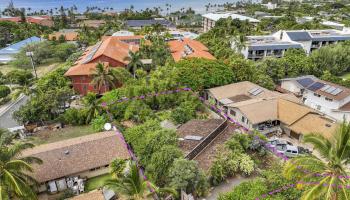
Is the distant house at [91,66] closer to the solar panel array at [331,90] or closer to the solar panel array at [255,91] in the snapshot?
the solar panel array at [255,91]

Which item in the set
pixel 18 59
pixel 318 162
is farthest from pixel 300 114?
pixel 18 59

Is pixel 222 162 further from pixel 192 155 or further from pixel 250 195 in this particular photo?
pixel 250 195

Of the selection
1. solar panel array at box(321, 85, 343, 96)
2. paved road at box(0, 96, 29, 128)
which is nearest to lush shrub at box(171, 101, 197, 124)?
solar panel array at box(321, 85, 343, 96)

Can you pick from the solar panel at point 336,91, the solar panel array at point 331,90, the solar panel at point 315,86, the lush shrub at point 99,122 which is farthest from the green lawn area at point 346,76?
the lush shrub at point 99,122

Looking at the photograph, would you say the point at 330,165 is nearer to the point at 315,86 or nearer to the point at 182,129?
the point at 182,129

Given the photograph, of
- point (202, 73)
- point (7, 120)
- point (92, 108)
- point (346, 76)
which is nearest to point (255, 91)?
point (202, 73)

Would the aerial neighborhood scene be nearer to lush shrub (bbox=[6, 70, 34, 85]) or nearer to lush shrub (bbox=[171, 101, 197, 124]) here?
lush shrub (bbox=[171, 101, 197, 124])
